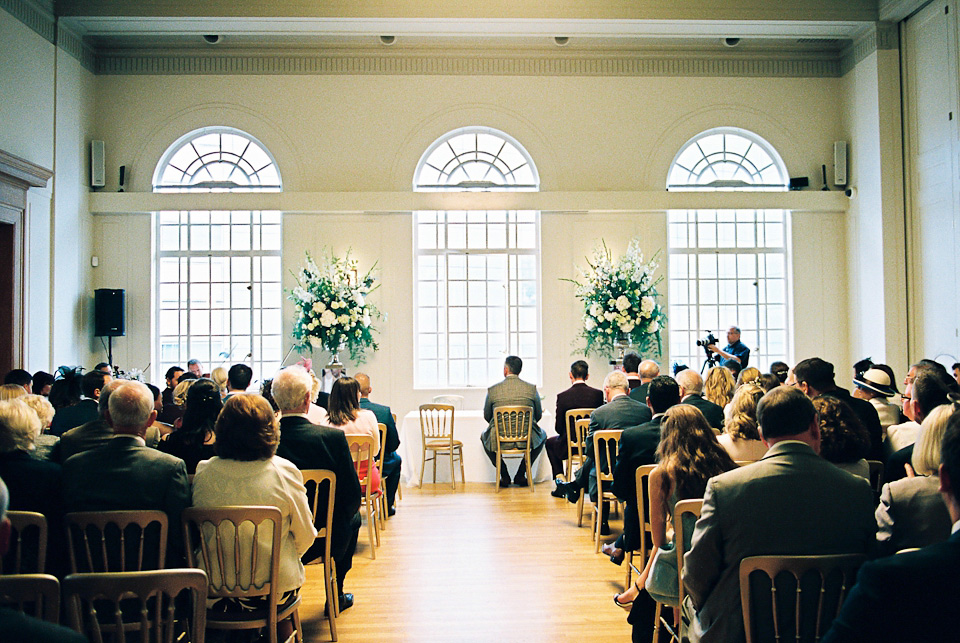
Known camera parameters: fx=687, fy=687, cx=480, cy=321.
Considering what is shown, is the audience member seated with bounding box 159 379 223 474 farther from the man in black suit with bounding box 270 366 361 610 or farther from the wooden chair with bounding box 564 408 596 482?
the wooden chair with bounding box 564 408 596 482

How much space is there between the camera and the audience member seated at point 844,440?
9.49 feet

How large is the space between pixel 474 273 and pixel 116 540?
7.68m

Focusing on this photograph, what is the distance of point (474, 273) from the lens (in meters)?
9.98

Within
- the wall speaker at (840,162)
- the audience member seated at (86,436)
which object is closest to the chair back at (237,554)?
the audience member seated at (86,436)

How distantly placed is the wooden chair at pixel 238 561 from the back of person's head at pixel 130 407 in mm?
483

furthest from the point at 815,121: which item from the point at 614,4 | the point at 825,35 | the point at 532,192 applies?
the point at 532,192

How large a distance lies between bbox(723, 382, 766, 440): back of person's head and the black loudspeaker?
8.07m

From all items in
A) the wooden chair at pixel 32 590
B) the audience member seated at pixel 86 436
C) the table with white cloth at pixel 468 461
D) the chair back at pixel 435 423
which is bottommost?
the table with white cloth at pixel 468 461

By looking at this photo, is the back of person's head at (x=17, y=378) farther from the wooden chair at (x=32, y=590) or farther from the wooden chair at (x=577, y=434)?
the wooden chair at (x=577, y=434)

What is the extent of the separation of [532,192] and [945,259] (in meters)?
5.11

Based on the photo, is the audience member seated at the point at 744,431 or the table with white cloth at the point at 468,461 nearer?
the audience member seated at the point at 744,431

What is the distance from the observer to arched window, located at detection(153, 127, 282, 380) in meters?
9.70

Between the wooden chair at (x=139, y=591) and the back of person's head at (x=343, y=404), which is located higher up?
the back of person's head at (x=343, y=404)

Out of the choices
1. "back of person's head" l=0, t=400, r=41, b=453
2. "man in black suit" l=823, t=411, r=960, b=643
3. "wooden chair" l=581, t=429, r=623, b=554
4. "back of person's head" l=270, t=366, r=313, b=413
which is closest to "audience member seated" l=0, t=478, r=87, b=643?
"man in black suit" l=823, t=411, r=960, b=643
